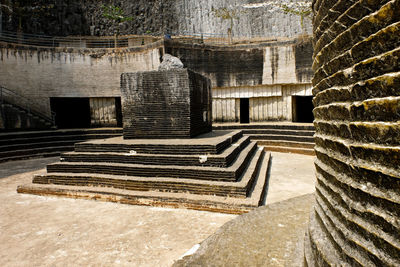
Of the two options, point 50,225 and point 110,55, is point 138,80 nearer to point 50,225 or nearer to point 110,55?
point 50,225

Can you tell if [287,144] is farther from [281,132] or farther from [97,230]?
[97,230]

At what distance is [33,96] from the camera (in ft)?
39.1

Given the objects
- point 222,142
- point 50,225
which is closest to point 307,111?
point 222,142

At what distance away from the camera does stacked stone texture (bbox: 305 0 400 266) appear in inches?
39.8

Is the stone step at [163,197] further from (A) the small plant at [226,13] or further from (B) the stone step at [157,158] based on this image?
(A) the small plant at [226,13]

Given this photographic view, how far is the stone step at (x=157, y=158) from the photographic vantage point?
475 centimetres

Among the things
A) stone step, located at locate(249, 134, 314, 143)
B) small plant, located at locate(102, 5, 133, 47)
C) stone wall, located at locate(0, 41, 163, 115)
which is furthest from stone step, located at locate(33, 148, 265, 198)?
small plant, located at locate(102, 5, 133, 47)

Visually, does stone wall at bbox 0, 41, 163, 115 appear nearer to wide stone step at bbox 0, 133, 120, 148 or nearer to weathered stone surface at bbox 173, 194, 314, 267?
wide stone step at bbox 0, 133, 120, 148

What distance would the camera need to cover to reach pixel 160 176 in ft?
16.1

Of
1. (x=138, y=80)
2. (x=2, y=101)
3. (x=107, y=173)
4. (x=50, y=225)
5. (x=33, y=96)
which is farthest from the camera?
(x=33, y=96)

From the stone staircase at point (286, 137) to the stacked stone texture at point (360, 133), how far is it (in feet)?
24.5

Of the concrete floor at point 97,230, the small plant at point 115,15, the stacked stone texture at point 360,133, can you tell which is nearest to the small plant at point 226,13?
the small plant at point 115,15

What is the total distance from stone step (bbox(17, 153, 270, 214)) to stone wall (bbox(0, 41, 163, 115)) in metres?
7.87

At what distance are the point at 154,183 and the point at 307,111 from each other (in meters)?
13.3
